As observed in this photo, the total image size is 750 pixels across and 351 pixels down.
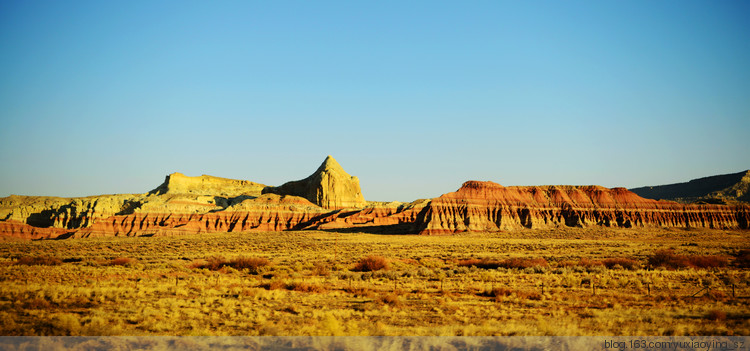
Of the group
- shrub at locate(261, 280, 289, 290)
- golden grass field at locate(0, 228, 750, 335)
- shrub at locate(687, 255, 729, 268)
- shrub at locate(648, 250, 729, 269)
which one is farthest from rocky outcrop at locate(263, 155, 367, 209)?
shrub at locate(261, 280, 289, 290)

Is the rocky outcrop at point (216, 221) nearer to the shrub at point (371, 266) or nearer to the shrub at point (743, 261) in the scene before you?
the shrub at point (371, 266)

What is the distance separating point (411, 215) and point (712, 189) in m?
113

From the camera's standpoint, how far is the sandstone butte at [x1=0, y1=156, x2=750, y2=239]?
8262cm

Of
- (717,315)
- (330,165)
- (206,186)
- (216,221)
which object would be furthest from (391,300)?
(206,186)

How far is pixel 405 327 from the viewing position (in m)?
14.2

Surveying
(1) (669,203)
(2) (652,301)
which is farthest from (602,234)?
(2) (652,301)

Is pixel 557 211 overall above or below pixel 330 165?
below

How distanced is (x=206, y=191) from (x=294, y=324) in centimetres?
13385

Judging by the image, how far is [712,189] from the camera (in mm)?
151875

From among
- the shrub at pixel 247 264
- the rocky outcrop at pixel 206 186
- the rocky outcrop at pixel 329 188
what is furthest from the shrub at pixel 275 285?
the rocky outcrop at pixel 206 186

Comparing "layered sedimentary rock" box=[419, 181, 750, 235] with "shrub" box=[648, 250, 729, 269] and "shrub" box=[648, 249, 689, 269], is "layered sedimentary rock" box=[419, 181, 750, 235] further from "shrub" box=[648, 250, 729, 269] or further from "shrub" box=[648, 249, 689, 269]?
"shrub" box=[648, 250, 729, 269]

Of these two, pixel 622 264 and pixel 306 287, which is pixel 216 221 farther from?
pixel 622 264

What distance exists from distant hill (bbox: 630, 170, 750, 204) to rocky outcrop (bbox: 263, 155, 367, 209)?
94.2 m

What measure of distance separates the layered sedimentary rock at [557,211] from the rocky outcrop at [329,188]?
135 ft
